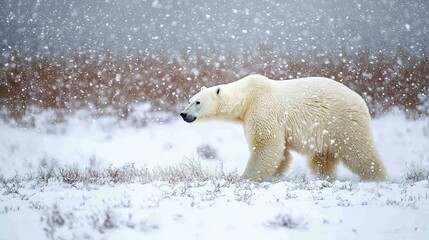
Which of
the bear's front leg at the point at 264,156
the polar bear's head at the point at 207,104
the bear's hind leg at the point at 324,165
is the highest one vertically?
the polar bear's head at the point at 207,104

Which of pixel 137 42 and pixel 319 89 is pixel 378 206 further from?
pixel 137 42

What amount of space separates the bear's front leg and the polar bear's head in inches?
30.2

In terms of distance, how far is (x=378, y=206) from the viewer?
4555 millimetres

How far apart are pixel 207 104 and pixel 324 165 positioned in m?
1.75

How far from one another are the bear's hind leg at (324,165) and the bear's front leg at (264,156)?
67cm

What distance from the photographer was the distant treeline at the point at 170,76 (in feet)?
42.4

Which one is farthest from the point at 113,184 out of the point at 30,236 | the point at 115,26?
the point at 115,26

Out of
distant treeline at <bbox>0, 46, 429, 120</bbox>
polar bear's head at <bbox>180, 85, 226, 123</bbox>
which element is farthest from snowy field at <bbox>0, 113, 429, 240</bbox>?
distant treeline at <bbox>0, 46, 429, 120</bbox>

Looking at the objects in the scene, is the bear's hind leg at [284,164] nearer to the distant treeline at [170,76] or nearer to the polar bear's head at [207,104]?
the polar bear's head at [207,104]

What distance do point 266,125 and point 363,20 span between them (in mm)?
A: 12795

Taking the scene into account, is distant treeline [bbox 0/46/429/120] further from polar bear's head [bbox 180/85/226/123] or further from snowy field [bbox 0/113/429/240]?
polar bear's head [bbox 180/85/226/123]

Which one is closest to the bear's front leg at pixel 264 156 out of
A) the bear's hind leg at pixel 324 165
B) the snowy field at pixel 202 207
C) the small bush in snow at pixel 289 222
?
the snowy field at pixel 202 207

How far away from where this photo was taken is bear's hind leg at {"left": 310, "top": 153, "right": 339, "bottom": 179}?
6.72 meters

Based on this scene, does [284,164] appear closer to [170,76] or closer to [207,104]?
[207,104]
